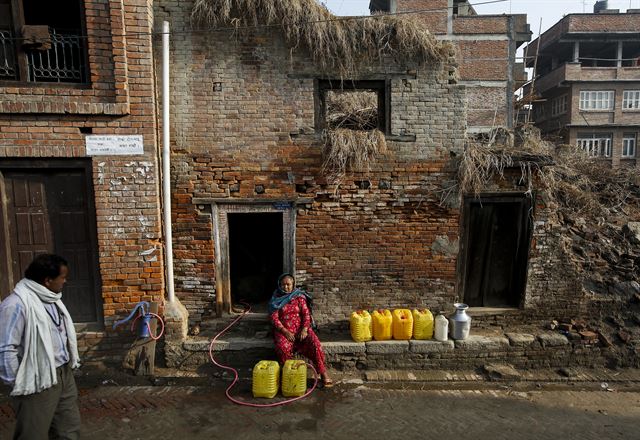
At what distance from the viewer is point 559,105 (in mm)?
28547

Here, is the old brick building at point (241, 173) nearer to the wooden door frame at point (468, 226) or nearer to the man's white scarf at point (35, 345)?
the wooden door frame at point (468, 226)

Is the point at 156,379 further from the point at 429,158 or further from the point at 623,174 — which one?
the point at 623,174

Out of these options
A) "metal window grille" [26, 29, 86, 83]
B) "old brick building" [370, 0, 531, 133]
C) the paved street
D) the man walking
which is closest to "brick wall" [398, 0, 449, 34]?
"old brick building" [370, 0, 531, 133]

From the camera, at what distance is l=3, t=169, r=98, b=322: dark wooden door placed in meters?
5.22

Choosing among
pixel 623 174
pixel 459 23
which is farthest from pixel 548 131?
pixel 623 174

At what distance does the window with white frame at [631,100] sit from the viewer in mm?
26781

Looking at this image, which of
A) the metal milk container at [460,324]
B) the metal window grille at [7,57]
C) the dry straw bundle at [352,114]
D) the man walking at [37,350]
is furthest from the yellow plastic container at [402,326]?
the metal window grille at [7,57]

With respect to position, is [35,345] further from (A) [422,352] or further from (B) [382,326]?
(A) [422,352]

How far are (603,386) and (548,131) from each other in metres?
30.3

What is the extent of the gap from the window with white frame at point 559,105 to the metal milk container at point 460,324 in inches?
1116

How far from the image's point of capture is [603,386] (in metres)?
5.38

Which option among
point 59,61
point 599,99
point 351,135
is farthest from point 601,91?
point 59,61

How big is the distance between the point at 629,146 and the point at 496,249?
94.0 ft

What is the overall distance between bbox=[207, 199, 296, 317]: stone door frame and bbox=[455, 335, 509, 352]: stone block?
2805 millimetres
